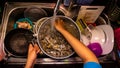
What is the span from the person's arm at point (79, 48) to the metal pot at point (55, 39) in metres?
0.05

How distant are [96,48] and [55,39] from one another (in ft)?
0.93

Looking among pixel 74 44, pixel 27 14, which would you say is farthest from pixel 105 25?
pixel 27 14

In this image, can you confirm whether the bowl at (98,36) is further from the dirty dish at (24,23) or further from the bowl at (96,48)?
the dirty dish at (24,23)

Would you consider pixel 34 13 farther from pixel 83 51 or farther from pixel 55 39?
pixel 83 51

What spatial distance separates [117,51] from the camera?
1260 mm

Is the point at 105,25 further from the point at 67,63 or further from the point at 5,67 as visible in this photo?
the point at 5,67

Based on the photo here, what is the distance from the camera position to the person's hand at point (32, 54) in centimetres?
→ 106

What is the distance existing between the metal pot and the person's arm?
54 millimetres

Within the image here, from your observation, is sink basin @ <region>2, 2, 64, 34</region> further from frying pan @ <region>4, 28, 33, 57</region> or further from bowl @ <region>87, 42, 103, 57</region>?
bowl @ <region>87, 42, 103, 57</region>

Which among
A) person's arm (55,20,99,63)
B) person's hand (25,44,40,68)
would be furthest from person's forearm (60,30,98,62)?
person's hand (25,44,40,68)

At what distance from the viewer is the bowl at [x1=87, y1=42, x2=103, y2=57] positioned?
1171mm

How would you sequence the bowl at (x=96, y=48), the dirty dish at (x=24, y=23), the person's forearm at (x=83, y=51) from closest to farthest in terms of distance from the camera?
1. the person's forearm at (x=83, y=51)
2. the bowl at (x=96, y=48)
3. the dirty dish at (x=24, y=23)

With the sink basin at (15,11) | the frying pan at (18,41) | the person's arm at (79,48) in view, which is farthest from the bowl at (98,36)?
the frying pan at (18,41)

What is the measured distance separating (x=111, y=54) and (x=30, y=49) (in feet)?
1.78
